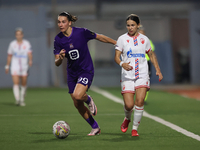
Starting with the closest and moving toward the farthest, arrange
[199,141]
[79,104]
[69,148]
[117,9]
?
[69,148] → [199,141] → [79,104] → [117,9]

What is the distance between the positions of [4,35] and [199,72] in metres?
12.2

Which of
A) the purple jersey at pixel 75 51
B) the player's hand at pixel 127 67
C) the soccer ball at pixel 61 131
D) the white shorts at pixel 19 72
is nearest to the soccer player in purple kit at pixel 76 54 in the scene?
the purple jersey at pixel 75 51

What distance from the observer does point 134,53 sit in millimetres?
7523

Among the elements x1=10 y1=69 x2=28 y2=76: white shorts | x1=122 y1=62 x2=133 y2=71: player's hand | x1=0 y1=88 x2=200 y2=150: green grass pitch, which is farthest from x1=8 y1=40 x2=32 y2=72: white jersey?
x1=122 y1=62 x2=133 y2=71: player's hand

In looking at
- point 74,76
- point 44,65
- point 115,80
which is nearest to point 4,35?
point 44,65

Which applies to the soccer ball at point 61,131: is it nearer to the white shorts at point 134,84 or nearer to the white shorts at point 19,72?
the white shorts at point 134,84

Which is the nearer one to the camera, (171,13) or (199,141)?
(199,141)

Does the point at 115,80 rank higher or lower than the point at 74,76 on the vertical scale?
lower

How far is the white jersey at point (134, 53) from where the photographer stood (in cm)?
752

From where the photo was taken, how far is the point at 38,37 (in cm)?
2747

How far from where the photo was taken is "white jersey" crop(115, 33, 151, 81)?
24.7 feet

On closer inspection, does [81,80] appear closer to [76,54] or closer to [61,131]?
[76,54]

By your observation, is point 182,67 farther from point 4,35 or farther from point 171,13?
point 4,35

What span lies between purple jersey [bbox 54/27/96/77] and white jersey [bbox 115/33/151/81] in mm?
580
